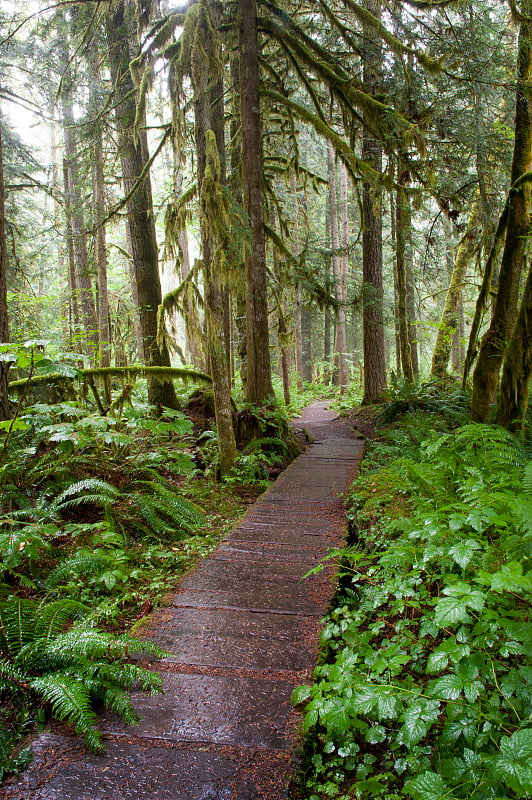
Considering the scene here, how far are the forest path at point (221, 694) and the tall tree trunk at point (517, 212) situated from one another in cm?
370

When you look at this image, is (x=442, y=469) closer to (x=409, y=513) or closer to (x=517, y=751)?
(x=409, y=513)

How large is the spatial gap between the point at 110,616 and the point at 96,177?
40.6ft

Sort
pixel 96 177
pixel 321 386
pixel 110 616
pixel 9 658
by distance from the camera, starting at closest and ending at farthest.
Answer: pixel 9 658 < pixel 110 616 < pixel 96 177 < pixel 321 386

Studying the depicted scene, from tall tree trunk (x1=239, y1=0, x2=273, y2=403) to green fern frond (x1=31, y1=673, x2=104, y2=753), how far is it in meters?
6.69

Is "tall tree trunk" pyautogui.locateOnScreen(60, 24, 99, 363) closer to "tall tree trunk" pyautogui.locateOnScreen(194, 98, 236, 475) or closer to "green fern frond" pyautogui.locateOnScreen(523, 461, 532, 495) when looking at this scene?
"tall tree trunk" pyautogui.locateOnScreen(194, 98, 236, 475)

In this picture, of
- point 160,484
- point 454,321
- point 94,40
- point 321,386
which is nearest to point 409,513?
point 160,484

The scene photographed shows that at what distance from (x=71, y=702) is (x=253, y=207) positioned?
826 cm

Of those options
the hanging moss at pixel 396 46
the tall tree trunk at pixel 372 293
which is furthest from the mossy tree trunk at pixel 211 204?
the tall tree trunk at pixel 372 293

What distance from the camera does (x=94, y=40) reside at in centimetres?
987

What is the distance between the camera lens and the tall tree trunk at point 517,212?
609 cm

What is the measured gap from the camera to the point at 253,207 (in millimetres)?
8820

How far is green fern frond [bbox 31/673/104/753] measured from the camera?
2.19 m

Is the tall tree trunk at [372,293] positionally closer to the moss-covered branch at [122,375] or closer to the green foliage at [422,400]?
the green foliage at [422,400]

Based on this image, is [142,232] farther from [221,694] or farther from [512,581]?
[512,581]
